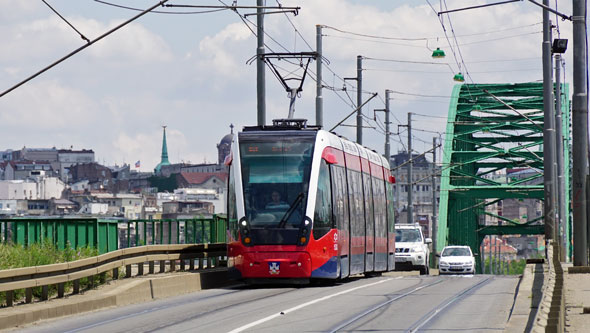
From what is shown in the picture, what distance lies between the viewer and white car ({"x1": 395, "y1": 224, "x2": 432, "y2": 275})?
45.0 meters

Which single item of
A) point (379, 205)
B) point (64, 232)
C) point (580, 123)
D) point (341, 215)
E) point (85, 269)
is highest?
point (580, 123)

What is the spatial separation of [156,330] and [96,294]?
519cm

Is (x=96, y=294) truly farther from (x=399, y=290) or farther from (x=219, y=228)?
(x=219, y=228)

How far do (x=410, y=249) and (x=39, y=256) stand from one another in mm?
24278

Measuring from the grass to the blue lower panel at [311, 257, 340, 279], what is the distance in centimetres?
441

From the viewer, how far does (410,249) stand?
45.2 m

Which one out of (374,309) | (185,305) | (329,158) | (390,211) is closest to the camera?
(374,309)

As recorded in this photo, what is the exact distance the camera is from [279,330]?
1574 cm

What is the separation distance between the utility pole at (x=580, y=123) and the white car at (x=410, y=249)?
52.6 ft

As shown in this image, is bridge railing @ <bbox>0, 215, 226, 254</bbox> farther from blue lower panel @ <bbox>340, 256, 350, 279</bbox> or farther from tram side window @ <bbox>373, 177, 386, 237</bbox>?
tram side window @ <bbox>373, 177, 386, 237</bbox>

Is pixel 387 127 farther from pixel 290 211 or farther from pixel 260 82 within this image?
pixel 290 211

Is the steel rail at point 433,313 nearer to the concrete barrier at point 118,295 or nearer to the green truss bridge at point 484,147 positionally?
the concrete barrier at point 118,295

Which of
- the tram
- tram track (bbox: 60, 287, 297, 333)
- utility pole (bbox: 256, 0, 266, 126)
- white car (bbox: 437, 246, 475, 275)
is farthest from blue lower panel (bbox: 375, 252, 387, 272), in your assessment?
white car (bbox: 437, 246, 475, 275)

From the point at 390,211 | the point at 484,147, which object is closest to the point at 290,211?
the point at 390,211
